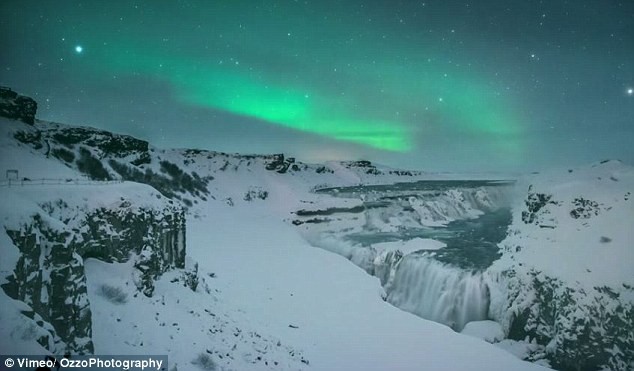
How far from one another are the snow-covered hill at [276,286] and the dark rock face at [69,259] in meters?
0.06

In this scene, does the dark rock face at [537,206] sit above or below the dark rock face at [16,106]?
below

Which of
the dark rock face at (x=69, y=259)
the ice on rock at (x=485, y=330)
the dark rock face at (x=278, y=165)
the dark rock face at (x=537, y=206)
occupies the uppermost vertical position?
the dark rock face at (x=278, y=165)

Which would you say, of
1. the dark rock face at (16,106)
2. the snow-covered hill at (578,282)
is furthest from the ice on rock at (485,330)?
the dark rock face at (16,106)

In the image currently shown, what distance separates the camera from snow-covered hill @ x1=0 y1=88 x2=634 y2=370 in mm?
12547

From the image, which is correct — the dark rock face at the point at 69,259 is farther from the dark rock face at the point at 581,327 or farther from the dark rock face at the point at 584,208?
the dark rock face at the point at 584,208

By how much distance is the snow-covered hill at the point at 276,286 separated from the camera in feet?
41.2

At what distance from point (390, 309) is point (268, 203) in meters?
52.7

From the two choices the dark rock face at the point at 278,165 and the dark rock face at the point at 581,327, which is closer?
the dark rock face at the point at 581,327

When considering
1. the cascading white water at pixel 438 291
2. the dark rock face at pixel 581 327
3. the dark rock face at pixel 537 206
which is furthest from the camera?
the dark rock face at pixel 537 206

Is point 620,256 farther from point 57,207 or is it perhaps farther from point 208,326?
point 57,207

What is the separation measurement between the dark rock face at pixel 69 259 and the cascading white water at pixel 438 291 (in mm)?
20337

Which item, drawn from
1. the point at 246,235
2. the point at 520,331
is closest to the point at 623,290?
the point at 520,331

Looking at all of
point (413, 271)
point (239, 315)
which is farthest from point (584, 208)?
point (239, 315)

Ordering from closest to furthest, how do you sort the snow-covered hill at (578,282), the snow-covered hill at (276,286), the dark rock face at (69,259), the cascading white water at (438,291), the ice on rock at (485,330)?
the dark rock face at (69,259) → the snow-covered hill at (276,286) → the snow-covered hill at (578,282) → the ice on rock at (485,330) → the cascading white water at (438,291)
